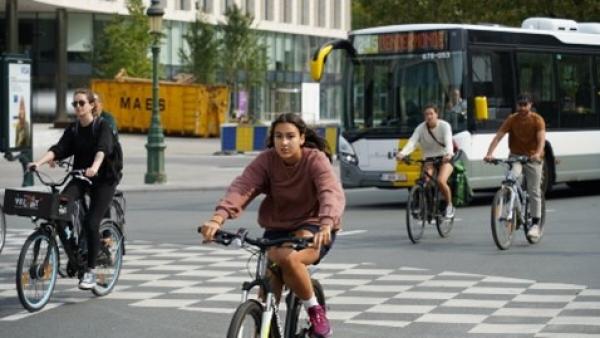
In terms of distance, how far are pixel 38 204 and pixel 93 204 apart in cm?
60

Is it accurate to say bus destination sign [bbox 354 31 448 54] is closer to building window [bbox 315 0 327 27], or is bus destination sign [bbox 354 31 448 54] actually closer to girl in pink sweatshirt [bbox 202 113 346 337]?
girl in pink sweatshirt [bbox 202 113 346 337]

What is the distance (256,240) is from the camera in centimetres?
757

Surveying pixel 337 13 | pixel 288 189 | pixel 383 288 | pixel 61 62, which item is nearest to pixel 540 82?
pixel 383 288

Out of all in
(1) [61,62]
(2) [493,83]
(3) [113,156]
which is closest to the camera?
(3) [113,156]

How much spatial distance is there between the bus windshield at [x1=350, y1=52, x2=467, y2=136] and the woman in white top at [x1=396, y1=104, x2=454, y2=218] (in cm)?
523

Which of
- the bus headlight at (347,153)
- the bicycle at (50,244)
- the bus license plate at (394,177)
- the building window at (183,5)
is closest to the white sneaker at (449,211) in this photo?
the bus license plate at (394,177)

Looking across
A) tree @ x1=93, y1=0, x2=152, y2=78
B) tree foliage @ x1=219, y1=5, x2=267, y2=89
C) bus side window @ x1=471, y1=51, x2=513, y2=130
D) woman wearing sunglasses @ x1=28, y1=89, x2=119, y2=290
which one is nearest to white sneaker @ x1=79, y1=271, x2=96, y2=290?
woman wearing sunglasses @ x1=28, y1=89, x2=119, y2=290

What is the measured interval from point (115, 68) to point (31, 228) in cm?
5246

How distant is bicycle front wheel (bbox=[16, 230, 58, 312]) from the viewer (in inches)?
462

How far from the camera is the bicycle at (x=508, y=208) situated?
55.4 ft

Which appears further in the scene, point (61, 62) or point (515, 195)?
point (61, 62)

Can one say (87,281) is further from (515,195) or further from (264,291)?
(515,195)

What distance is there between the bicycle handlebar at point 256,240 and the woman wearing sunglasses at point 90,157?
4.97 meters

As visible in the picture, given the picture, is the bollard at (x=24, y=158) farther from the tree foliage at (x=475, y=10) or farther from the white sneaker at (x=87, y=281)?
the tree foliage at (x=475, y=10)
